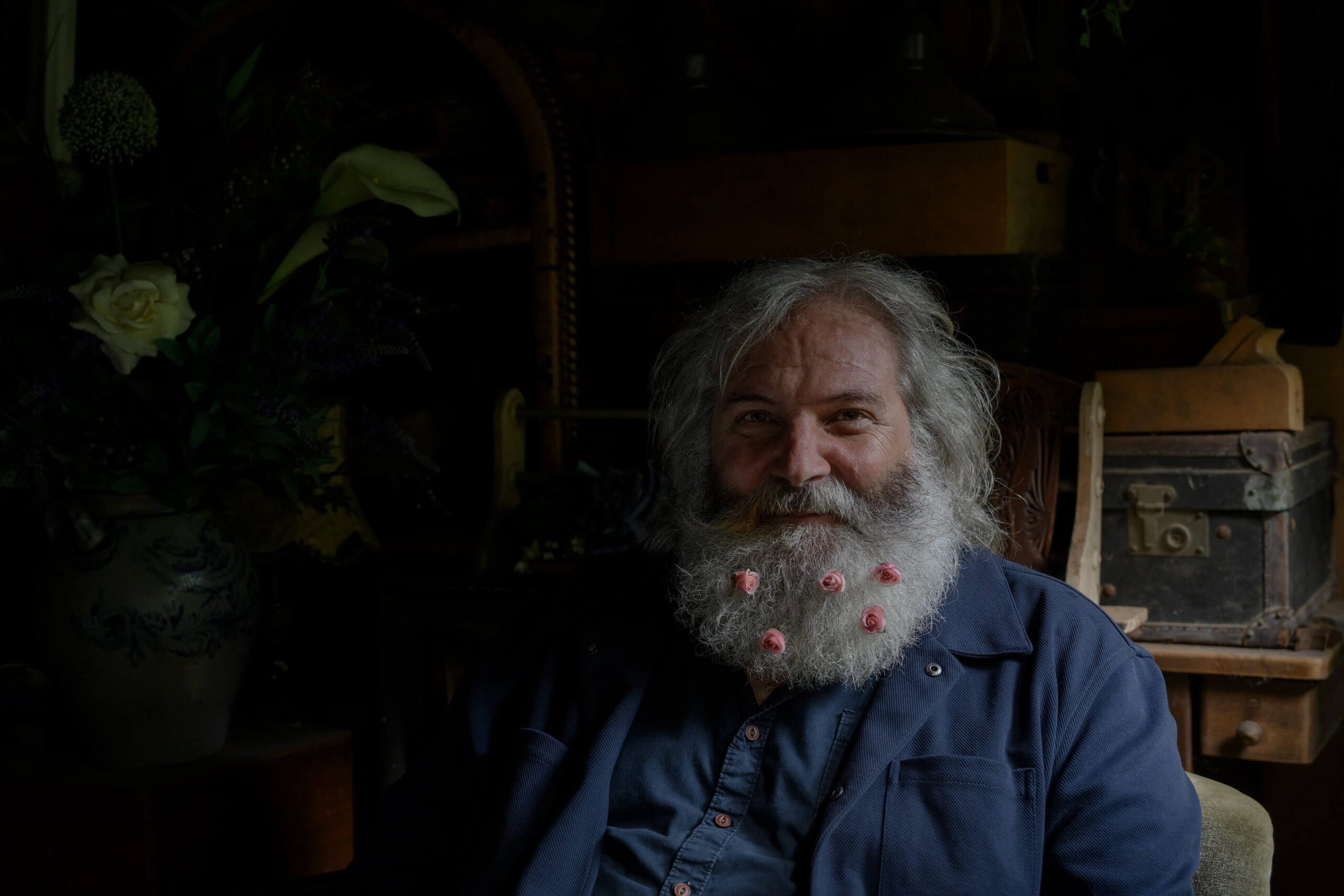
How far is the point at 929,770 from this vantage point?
1390mm

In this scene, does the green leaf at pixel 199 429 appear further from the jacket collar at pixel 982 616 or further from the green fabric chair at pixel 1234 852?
the green fabric chair at pixel 1234 852

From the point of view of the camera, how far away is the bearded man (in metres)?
1.36

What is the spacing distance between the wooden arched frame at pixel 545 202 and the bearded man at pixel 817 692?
1.10 metres

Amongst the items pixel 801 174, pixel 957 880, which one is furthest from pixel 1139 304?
pixel 957 880

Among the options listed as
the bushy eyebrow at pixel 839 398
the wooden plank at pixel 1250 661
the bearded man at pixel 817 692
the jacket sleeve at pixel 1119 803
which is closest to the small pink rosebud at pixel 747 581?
the bearded man at pixel 817 692

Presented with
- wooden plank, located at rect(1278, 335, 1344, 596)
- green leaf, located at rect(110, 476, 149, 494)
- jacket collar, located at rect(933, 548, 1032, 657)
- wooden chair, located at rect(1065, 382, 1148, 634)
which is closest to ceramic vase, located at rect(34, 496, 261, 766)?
green leaf, located at rect(110, 476, 149, 494)

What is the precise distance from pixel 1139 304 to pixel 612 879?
5.71 feet

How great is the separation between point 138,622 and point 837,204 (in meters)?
1.60

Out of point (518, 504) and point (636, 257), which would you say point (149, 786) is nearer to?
point (518, 504)

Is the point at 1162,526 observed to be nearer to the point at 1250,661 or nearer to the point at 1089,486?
the point at 1089,486

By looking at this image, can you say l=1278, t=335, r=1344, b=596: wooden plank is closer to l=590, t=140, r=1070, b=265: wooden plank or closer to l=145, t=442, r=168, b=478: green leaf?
l=590, t=140, r=1070, b=265: wooden plank

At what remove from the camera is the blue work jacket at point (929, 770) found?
133cm

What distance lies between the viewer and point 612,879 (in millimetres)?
1487

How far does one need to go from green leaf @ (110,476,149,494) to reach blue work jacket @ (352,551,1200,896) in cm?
66
